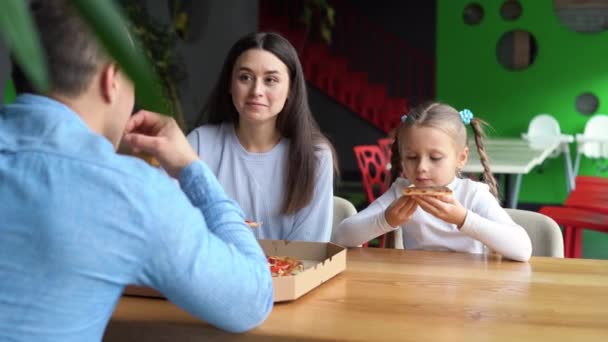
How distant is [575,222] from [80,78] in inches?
138

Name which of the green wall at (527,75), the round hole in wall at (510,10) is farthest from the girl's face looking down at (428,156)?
the round hole in wall at (510,10)

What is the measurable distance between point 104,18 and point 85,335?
31.7 inches

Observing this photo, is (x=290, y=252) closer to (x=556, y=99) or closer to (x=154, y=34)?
(x=154, y=34)

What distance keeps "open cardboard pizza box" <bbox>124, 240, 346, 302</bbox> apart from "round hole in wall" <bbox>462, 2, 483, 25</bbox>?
7510 millimetres

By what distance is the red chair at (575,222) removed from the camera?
3960 millimetres

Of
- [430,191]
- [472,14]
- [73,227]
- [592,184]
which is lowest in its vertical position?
[592,184]

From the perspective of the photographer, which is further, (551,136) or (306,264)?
(551,136)

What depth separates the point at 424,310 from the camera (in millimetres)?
1374

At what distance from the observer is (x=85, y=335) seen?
1.01 metres

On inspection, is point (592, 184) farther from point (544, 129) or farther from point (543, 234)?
point (544, 129)

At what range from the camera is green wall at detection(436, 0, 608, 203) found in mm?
8430

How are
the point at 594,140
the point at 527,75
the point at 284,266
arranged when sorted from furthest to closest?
the point at 527,75, the point at 594,140, the point at 284,266

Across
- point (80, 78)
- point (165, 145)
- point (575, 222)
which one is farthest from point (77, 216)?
point (575, 222)

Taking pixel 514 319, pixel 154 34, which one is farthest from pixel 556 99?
pixel 514 319
